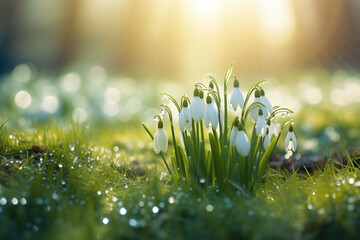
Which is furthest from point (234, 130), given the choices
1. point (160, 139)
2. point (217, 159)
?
point (160, 139)

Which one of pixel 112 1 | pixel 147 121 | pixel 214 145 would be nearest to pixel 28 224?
pixel 214 145

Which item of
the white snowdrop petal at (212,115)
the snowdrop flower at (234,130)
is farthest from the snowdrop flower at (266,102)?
the white snowdrop petal at (212,115)

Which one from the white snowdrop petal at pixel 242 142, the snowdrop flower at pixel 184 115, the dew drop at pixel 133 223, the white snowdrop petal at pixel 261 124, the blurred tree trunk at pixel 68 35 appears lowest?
the dew drop at pixel 133 223

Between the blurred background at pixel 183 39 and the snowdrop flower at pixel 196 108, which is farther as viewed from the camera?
the blurred background at pixel 183 39

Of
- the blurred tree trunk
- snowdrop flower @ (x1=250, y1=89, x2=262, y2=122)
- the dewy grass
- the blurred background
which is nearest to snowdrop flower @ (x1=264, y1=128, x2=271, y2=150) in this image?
the dewy grass

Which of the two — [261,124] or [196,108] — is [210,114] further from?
[261,124]

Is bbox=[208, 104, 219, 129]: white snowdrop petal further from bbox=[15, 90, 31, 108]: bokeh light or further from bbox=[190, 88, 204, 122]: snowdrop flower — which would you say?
bbox=[15, 90, 31, 108]: bokeh light

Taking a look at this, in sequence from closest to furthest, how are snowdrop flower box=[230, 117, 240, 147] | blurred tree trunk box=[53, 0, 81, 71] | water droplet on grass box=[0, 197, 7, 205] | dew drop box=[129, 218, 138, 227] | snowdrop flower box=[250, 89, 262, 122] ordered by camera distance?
dew drop box=[129, 218, 138, 227], water droplet on grass box=[0, 197, 7, 205], snowdrop flower box=[230, 117, 240, 147], snowdrop flower box=[250, 89, 262, 122], blurred tree trunk box=[53, 0, 81, 71]

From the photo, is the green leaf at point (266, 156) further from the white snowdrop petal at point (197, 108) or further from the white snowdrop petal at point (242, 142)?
the white snowdrop petal at point (197, 108)
